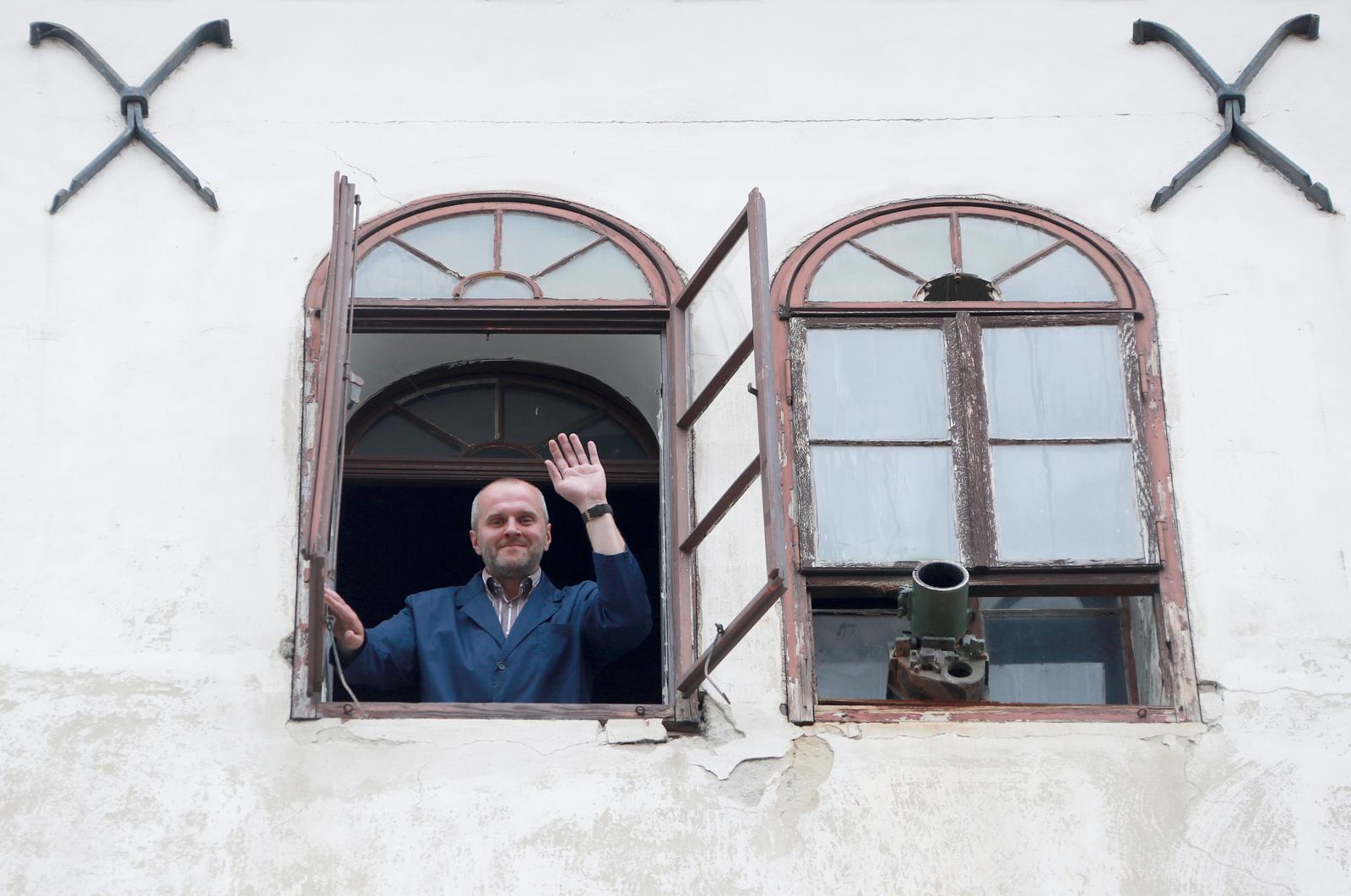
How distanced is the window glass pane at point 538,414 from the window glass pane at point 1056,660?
1.82 meters

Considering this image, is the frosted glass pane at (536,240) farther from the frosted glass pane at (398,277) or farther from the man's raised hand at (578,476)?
the man's raised hand at (578,476)

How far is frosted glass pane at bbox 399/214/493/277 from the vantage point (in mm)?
7074

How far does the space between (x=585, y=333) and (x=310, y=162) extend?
3.55 ft

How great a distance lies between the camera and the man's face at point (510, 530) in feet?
22.7

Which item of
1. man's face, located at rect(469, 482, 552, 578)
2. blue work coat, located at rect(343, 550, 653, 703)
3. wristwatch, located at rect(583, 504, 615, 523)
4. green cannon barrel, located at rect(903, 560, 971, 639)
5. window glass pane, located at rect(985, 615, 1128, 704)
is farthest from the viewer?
man's face, located at rect(469, 482, 552, 578)

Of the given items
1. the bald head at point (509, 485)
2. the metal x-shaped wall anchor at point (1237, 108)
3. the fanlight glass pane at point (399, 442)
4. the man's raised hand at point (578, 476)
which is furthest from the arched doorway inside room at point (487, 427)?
the metal x-shaped wall anchor at point (1237, 108)

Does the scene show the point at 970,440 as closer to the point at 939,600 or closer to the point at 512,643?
the point at 939,600

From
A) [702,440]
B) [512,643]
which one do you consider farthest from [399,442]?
[702,440]

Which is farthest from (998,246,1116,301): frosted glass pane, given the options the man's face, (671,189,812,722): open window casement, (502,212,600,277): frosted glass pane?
the man's face

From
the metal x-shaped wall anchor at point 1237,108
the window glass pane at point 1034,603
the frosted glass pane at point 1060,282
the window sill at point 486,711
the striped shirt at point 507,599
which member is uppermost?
the metal x-shaped wall anchor at point 1237,108

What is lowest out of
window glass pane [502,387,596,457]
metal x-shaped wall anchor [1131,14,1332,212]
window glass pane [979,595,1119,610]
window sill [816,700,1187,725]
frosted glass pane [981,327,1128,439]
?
window sill [816,700,1187,725]

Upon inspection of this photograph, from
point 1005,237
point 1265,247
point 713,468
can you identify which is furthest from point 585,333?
point 1265,247

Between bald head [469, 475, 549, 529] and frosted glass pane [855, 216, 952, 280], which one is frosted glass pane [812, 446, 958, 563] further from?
bald head [469, 475, 549, 529]

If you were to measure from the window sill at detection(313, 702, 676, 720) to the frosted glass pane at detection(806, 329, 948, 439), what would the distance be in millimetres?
1069
